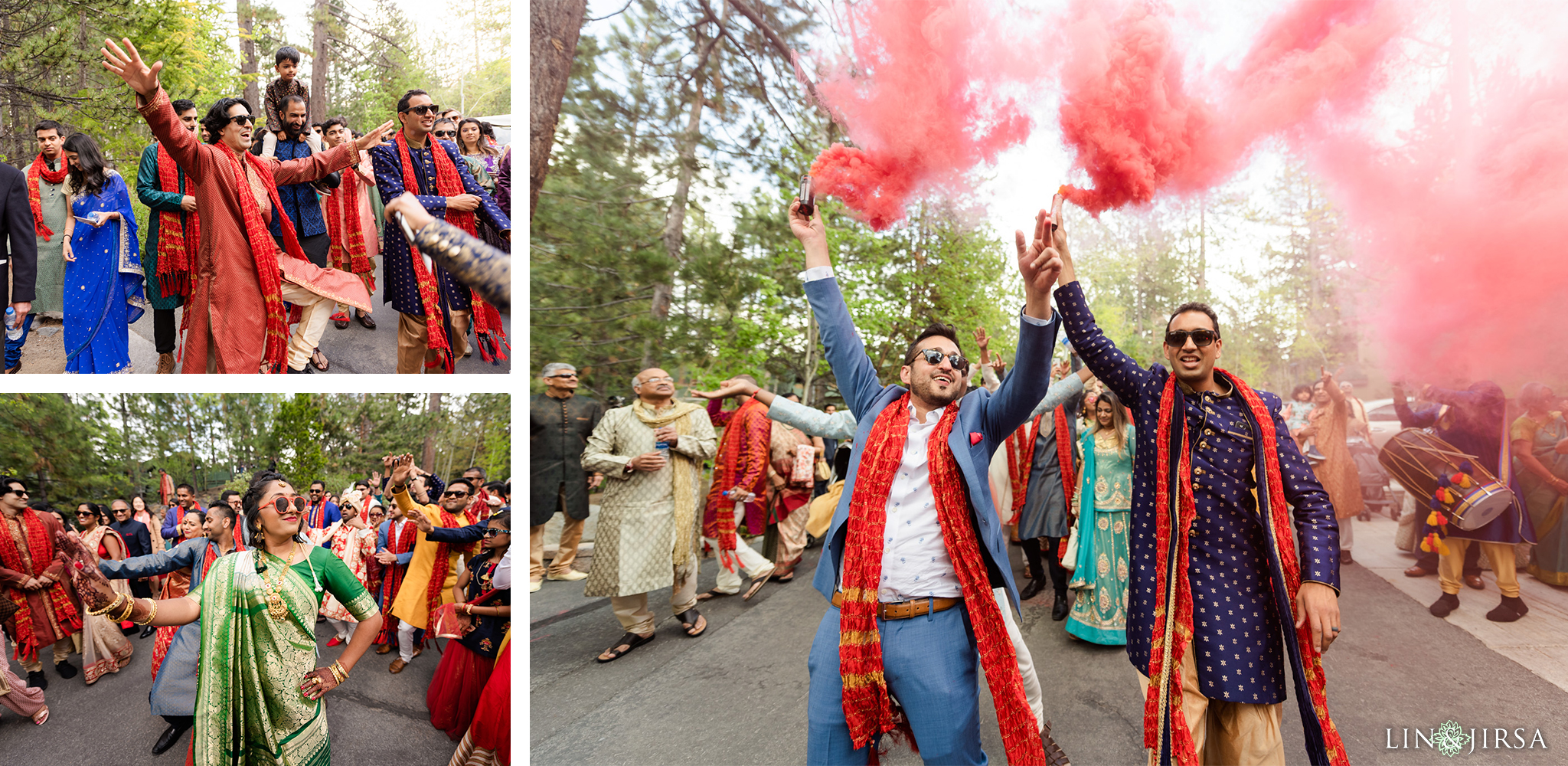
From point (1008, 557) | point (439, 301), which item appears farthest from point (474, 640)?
point (1008, 557)

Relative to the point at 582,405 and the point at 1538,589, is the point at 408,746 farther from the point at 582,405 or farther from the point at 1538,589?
the point at 1538,589

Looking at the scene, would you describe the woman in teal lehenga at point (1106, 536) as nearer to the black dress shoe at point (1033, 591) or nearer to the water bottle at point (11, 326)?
the black dress shoe at point (1033, 591)

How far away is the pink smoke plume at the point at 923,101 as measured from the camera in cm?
347

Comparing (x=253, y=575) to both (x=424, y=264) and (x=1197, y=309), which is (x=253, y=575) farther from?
(x=1197, y=309)

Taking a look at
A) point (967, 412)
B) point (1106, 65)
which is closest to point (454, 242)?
point (967, 412)

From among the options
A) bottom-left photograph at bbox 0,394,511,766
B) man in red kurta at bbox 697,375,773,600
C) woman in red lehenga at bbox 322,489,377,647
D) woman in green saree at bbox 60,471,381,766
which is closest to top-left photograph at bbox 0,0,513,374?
bottom-left photograph at bbox 0,394,511,766

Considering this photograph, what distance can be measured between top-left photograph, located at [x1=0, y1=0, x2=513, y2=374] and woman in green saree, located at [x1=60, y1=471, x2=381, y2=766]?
0.73 m

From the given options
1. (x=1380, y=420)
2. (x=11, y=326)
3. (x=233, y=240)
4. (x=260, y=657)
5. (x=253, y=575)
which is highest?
(x=233, y=240)

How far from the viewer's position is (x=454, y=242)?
1566 millimetres

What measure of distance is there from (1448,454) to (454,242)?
616 centimetres

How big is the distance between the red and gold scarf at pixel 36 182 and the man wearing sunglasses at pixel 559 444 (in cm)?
286

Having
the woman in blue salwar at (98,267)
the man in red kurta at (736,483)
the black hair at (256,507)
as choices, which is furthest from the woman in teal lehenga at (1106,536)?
the woman in blue salwar at (98,267)

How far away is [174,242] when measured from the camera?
286cm

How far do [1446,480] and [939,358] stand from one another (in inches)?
187
